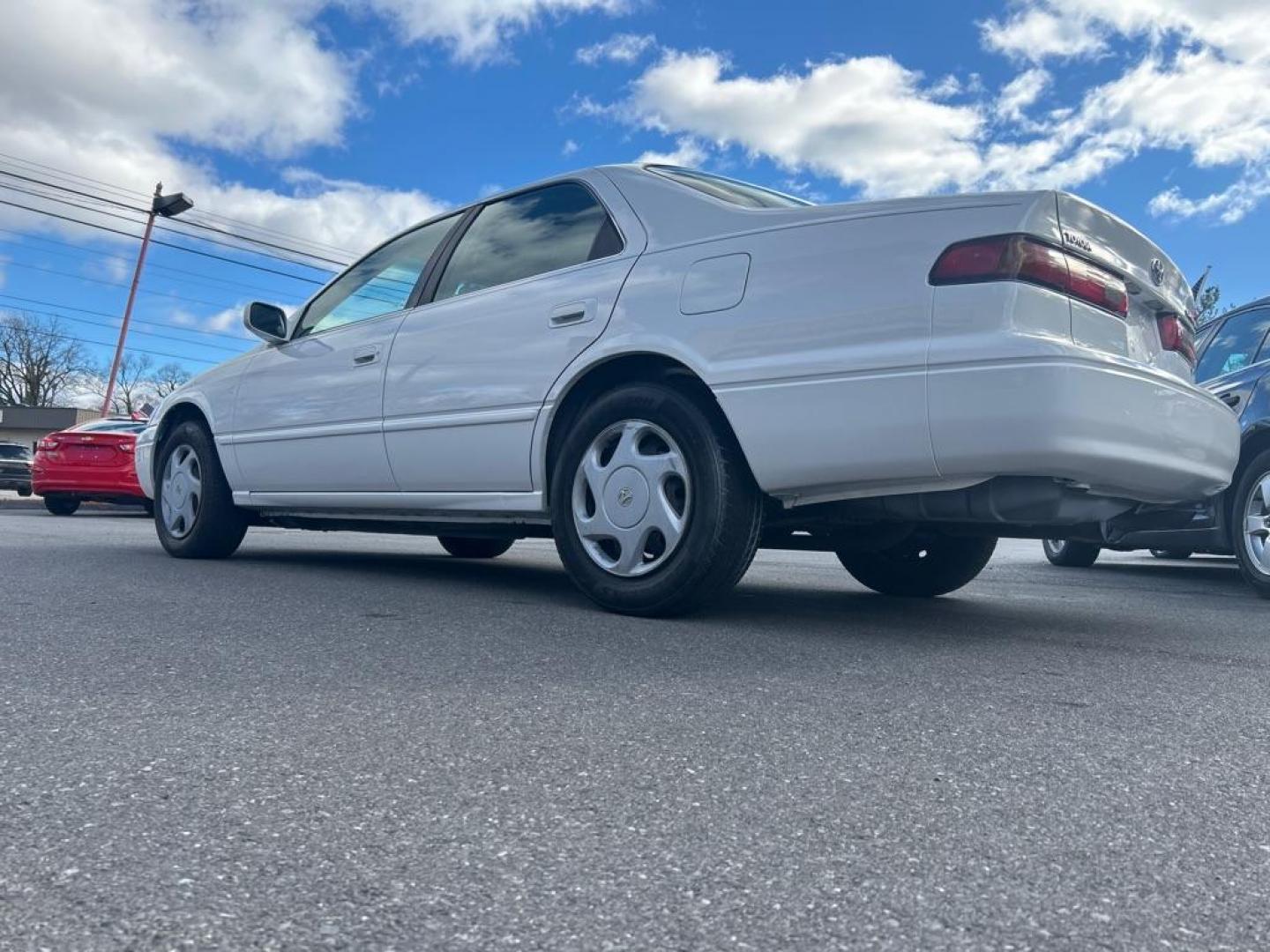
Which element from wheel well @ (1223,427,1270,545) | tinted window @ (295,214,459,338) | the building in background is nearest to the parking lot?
tinted window @ (295,214,459,338)

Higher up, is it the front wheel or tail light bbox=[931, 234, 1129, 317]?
tail light bbox=[931, 234, 1129, 317]

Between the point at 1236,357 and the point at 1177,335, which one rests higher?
the point at 1236,357

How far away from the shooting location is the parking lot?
1.27 m

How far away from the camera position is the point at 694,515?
333cm

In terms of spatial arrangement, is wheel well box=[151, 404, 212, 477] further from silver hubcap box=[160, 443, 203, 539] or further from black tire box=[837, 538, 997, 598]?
black tire box=[837, 538, 997, 598]

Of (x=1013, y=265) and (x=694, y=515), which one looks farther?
(x=694, y=515)

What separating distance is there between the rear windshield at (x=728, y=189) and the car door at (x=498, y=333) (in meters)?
0.27

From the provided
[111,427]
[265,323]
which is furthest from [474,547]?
[111,427]

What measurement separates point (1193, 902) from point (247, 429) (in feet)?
16.0

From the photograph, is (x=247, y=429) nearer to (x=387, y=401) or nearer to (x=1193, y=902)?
(x=387, y=401)

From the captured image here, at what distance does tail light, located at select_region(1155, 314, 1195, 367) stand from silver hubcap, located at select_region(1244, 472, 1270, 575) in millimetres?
1919

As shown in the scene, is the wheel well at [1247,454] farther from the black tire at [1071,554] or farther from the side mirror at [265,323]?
the side mirror at [265,323]

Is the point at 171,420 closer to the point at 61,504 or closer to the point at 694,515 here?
the point at 694,515

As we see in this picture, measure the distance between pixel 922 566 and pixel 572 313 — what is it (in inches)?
81.7
